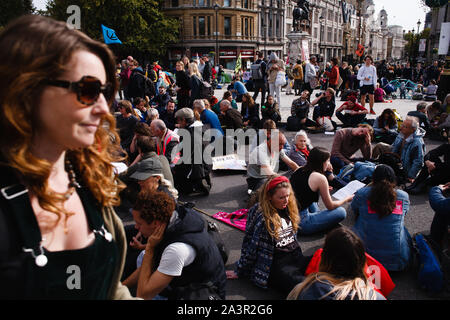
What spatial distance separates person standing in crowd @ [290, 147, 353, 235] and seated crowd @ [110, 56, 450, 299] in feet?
0.04

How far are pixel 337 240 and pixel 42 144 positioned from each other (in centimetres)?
198

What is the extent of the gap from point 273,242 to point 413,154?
4221 mm

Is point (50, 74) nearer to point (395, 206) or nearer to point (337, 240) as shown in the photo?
point (337, 240)

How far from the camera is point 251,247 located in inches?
143

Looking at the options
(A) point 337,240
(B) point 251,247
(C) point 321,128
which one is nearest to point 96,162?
(A) point 337,240

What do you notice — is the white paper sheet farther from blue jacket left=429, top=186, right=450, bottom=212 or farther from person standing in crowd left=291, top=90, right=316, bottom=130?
person standing in crowd left=291, top=90, right=316, bottom=130

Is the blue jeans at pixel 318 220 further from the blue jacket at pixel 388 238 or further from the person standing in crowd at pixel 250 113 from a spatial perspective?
the person standing in crowd at pixel 250 113

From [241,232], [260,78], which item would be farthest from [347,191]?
[260,78]

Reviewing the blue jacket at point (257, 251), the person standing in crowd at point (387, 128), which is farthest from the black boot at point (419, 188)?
the blue jacket at point (257, 251)

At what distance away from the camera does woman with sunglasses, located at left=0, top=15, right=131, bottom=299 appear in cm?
87

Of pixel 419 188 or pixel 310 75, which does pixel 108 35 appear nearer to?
pixel 310 75

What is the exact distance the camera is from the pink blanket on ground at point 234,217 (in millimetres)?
5072

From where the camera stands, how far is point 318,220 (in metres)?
4.65

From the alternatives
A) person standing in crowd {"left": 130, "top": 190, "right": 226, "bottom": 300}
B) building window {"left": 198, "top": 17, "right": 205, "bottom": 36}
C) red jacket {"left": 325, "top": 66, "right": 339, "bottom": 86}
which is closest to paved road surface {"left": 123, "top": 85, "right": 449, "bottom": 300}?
person standing in crowd {"left": 130, "top": 190, "right": 226, "bottom": 300}
